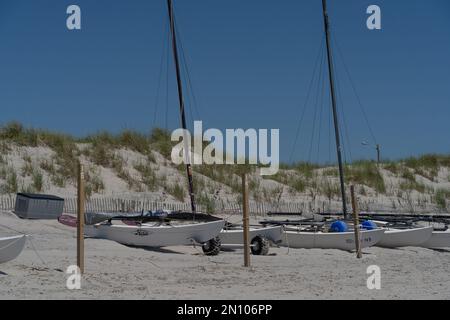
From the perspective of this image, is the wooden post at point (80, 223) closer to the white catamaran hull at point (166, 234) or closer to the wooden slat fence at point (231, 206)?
the white catamaran hull at point (166, 234)

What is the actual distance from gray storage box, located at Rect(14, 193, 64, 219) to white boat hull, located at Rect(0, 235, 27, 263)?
295 inches

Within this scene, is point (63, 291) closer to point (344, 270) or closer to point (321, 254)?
point (344, 270)

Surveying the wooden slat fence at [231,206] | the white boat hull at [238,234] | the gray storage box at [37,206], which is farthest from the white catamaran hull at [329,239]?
the wooden slat fence at [231,206]

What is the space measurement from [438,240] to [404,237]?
1.56m

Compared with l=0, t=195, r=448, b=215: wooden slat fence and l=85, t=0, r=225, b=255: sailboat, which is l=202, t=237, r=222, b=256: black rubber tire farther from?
l=0, t=195, r=448, b=215: wooden slat fence

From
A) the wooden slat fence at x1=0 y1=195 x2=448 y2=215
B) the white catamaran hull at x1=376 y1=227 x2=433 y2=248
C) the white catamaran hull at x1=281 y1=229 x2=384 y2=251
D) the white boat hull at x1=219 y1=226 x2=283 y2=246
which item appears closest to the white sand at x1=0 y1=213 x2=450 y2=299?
the white boat hull at x1=219 y1=226 x2=283 y2=246

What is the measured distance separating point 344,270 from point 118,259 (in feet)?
16.4

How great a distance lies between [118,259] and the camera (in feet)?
45.1

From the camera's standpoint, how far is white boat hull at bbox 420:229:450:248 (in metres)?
20.9

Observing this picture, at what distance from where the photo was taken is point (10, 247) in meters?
11.3

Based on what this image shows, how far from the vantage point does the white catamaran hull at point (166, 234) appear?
53.8ft

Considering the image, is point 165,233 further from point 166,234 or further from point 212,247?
point 212,247

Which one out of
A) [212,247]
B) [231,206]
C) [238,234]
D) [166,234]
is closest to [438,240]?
[238,234]
